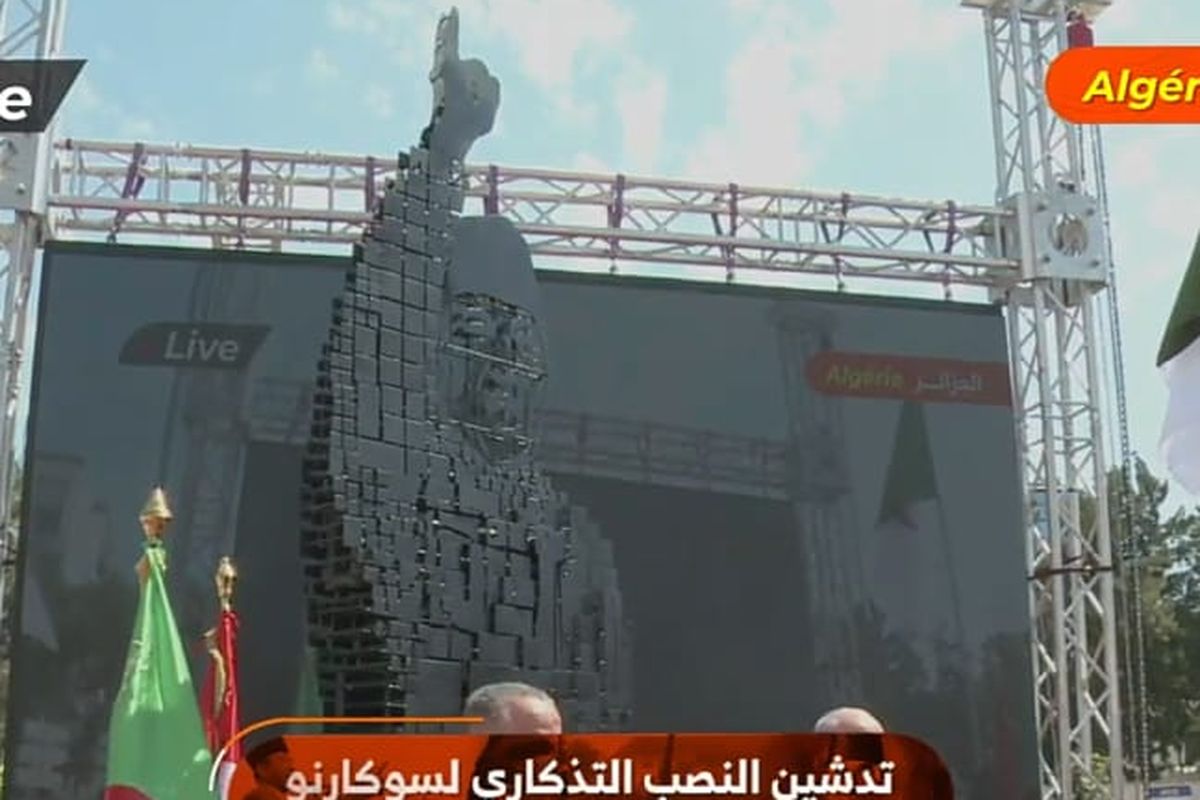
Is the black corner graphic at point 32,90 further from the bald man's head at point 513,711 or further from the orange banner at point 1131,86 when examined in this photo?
the bald man's head at point 513,711

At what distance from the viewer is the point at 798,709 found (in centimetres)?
744

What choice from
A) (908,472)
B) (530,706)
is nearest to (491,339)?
(908,472)

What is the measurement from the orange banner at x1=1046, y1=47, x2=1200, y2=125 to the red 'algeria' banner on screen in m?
5.13

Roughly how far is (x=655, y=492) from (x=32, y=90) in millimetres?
3205

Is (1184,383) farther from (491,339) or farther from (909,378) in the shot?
(909,378)

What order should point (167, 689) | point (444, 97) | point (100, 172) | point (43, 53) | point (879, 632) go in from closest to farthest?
point (167, 689), point (444, 97), point (43, 53), point (100, 172), point (879, 632)

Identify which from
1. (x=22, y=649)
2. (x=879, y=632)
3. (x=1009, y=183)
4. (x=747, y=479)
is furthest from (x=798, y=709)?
(x=22, y=649)

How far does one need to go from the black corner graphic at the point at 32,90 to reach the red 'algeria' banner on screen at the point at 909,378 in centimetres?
363

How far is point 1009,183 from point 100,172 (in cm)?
424

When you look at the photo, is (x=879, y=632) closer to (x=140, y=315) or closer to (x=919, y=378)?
(x=919, y=378)

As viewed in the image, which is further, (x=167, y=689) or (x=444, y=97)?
A: (x=444, y=97)

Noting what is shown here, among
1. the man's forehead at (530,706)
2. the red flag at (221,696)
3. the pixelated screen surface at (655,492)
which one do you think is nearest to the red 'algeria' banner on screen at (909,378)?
the pixelated screen surface at (655,492)

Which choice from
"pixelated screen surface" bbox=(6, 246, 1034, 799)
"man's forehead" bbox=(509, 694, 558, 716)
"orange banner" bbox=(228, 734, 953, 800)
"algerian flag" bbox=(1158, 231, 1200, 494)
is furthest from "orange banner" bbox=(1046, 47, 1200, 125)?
"pixelated screen surface" bbox=(6, 246, 1034, 799)

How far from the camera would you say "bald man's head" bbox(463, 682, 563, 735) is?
1.50 m
